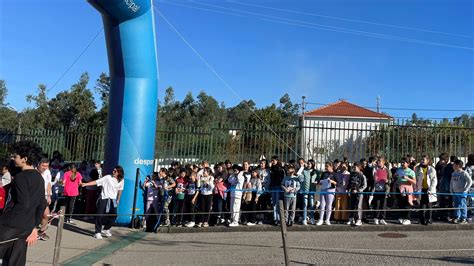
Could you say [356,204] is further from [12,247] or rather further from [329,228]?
[12,247]

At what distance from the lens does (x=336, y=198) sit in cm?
1132

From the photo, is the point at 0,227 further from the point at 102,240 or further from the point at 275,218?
the point at 275,218

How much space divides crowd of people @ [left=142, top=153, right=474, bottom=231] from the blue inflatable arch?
0.67 m

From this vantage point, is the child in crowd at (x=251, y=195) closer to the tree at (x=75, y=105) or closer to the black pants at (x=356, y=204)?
the black pants at (x=356, y=204)

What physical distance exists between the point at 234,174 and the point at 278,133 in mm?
4853

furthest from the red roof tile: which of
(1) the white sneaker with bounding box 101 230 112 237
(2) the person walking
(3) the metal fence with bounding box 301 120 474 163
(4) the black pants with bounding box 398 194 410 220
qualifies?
(1) the white sneaker with bounding box 101 230 112 237

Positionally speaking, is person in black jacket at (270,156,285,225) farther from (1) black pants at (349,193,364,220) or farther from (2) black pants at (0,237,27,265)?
(2) black pants at (0,237,27,265)

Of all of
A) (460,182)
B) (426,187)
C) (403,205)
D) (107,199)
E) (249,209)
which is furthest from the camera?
(249,209)

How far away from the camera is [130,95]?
37.3ft

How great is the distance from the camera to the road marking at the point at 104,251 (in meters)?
7.60

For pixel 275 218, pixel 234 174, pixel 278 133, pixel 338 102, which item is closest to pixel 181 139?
pixel 278 133

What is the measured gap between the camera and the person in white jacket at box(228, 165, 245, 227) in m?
11.2

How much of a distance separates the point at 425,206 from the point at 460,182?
106 centimetres

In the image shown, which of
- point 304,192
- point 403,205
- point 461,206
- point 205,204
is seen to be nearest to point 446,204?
point 461,206
